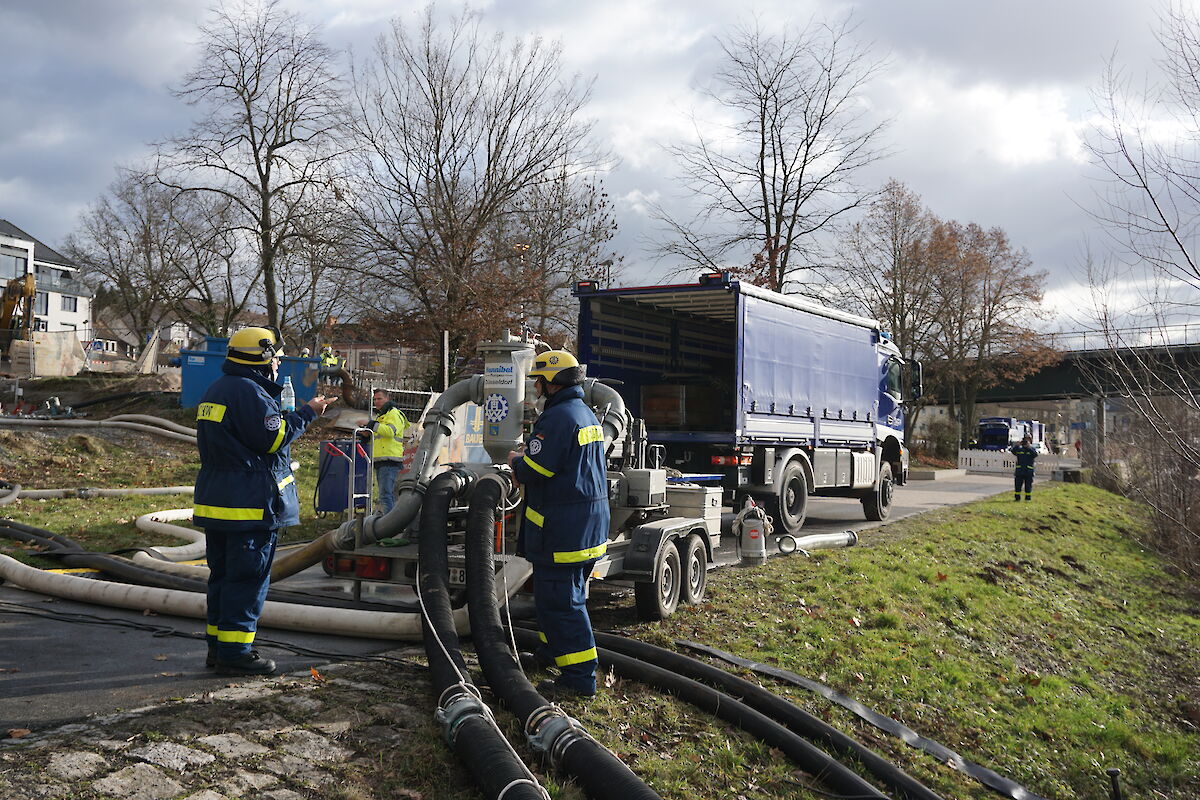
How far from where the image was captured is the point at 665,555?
738 centimetres

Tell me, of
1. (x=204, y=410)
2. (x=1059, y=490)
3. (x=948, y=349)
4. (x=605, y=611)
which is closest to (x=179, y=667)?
(x=204, y=410)

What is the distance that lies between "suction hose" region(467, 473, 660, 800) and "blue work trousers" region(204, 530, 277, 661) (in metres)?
1.24

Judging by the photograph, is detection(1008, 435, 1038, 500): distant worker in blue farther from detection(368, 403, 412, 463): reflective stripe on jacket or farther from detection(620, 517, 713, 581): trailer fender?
detection(620, 517, 713, 581): trailer fender

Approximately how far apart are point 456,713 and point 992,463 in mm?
37705

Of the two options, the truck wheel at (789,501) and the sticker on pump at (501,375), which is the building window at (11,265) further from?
the sticker on pump at (501,375)

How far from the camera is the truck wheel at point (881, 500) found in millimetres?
16422

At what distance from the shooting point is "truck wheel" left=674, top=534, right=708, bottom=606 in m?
7.84

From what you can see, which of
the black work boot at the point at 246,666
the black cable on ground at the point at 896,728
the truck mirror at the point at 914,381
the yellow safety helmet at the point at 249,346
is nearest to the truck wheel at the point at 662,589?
the black cable on ground at the point at 896,728

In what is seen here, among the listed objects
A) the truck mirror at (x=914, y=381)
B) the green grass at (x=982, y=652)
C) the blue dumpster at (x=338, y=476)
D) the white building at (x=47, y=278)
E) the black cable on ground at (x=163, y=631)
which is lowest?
the green grass at (x=982, y=652)

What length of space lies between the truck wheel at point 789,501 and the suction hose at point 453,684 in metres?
7.22

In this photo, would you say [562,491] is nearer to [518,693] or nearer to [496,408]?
[518,693]

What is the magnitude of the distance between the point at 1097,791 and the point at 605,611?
400cm

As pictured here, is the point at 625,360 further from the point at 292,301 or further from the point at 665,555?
the point at 292,301

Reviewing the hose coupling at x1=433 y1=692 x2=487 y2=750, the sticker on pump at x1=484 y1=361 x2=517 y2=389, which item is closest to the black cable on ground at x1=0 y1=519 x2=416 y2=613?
the sticker on pump at x1=484 y1=361 x2=517 y2=389
